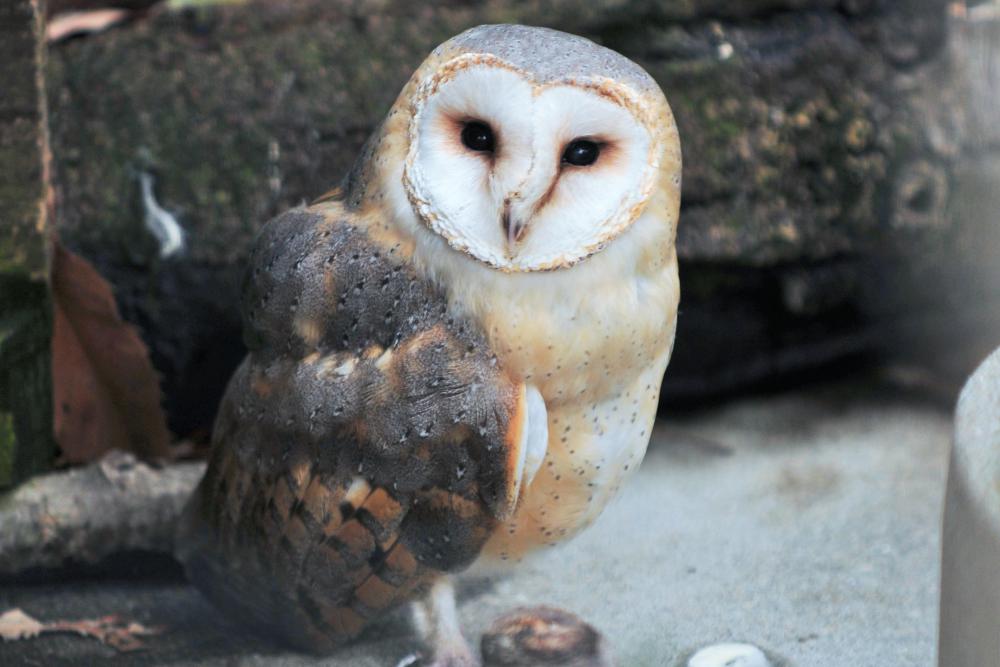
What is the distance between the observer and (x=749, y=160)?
299 cm

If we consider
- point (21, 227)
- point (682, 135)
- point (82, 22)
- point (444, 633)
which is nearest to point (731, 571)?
point (444, 633)

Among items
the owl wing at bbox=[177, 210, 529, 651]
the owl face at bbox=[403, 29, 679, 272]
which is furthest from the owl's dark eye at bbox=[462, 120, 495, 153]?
the owl wing at bbox=[177, 210, 529, 651]

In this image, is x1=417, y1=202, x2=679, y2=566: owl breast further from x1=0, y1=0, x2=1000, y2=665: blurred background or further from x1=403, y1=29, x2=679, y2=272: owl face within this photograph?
x1=0, y1=0, x2=1000, y2=665: blurred background

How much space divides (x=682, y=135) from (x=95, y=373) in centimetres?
154

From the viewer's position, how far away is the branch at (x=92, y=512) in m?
2.35

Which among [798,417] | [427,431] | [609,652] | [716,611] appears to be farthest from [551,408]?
[798,417]

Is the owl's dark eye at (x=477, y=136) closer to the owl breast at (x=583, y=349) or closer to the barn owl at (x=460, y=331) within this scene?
the barn owl at (x=460, y=331)

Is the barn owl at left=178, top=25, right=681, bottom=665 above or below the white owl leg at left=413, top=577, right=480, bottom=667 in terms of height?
above

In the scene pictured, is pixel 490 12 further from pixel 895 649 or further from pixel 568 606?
pixel 895 649

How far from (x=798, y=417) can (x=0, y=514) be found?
2.10 meters

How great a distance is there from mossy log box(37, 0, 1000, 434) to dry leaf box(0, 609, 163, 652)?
797 millimetres

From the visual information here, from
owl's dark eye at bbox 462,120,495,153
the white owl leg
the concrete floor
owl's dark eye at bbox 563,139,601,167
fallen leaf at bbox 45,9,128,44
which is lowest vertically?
the concrete floor

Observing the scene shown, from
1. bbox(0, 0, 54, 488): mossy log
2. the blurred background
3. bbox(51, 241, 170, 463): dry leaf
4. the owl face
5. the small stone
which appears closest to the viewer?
the owl face

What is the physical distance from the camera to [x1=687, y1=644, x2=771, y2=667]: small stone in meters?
1.97
